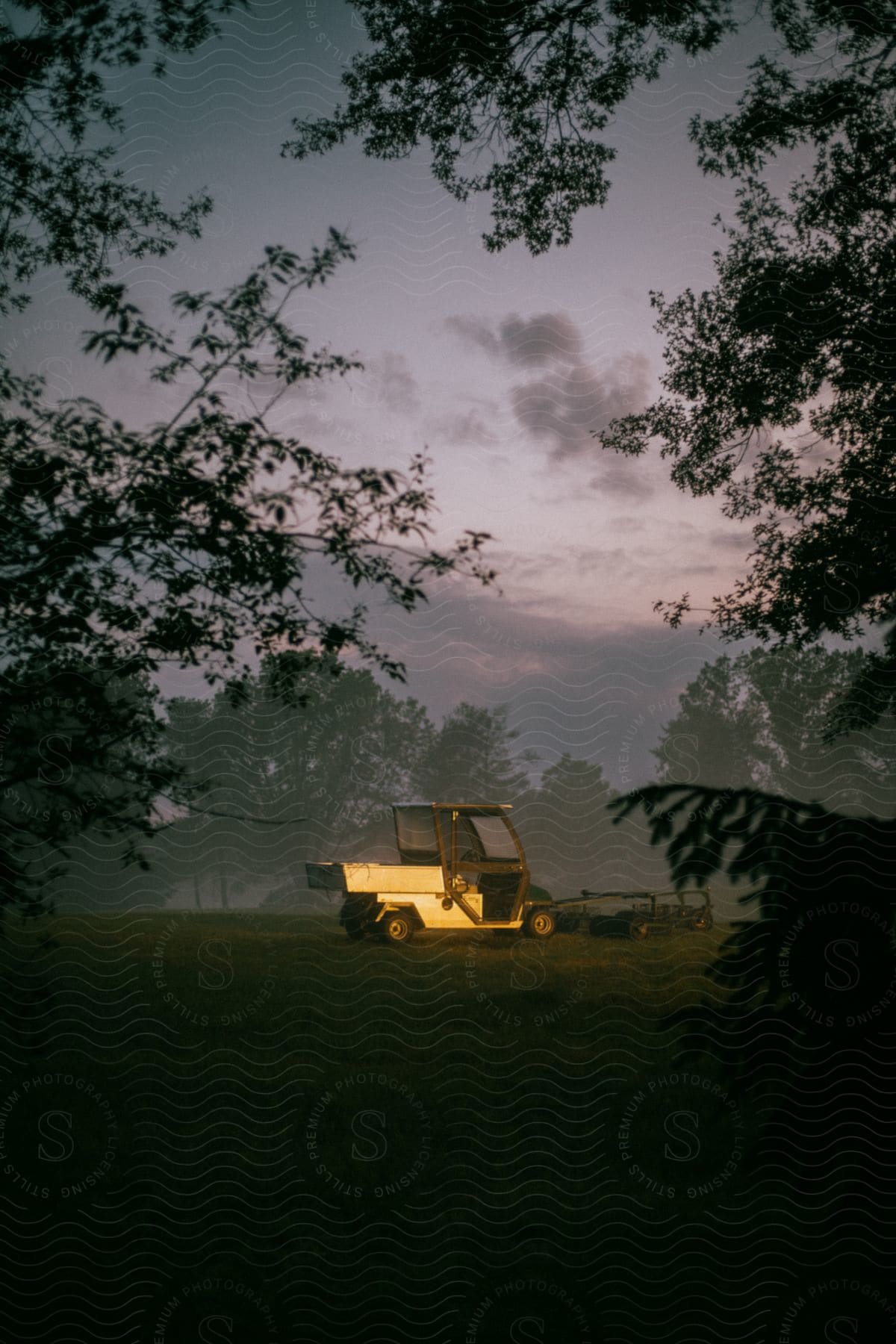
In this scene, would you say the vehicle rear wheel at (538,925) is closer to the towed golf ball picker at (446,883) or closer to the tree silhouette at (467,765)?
the towed golf ball picker at (446,883)

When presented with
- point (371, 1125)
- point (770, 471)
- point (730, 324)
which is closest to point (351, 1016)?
point (371, 1125)

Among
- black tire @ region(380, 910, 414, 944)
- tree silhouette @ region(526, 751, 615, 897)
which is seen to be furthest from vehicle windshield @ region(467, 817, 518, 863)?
tree silhouette @ region(526, 751, 615, 897)

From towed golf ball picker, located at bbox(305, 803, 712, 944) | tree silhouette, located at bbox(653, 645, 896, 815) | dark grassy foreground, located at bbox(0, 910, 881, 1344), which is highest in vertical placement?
tree silhouette, located at bbox(653, 645, 896, 815)

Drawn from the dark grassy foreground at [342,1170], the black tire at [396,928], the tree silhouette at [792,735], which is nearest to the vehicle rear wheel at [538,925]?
the black tire at [396,928]

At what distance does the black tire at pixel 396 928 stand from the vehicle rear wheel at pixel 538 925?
1857 mm

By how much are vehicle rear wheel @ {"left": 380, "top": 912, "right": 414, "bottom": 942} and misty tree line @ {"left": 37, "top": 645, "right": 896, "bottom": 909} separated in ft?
11.8

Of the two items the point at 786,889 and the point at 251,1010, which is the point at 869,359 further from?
the point at 251,1010

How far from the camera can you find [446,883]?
11750mm

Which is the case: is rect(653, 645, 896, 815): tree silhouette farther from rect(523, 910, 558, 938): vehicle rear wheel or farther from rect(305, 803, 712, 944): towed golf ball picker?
rect(523, 910, 558, 938): vehicle rear wheel

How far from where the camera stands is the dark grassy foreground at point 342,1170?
4.09 meters

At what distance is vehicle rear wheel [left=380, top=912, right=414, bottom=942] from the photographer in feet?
36.6

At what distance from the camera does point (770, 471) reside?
539 cm

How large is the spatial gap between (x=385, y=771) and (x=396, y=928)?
6.05 metres

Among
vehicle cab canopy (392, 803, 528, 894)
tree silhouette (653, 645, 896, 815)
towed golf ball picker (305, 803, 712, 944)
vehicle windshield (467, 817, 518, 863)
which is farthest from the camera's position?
vehicle windshield (467, 817, 518, 863)
